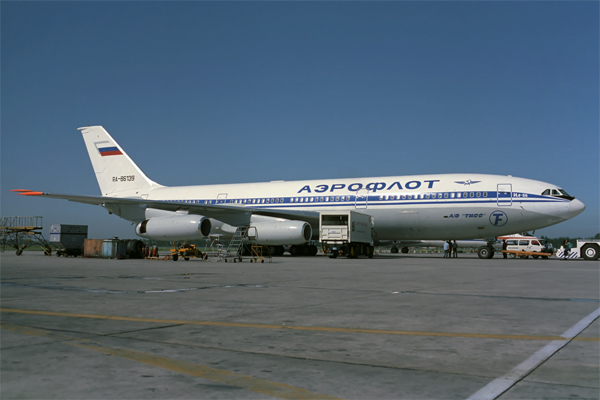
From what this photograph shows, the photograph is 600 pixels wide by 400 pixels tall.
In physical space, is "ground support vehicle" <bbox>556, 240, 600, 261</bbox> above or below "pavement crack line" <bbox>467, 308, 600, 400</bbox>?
above

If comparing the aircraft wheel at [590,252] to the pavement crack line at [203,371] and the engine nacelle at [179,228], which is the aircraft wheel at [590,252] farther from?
the pavement crack line at [203,371]

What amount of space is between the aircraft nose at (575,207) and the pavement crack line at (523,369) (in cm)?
2146

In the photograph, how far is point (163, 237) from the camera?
25.4 meters

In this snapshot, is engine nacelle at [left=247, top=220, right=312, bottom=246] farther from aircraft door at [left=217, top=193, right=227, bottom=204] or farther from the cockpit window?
the cockpit window

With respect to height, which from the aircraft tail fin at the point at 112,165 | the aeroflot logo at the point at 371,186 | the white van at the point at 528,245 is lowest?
the white van at the point at 528,245

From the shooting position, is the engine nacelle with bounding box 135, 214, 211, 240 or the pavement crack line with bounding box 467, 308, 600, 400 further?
the engine nacelle with bounding box 135, 214, 211, 240

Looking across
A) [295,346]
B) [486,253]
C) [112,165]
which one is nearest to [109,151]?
[112,165]

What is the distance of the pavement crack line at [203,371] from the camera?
314 cm

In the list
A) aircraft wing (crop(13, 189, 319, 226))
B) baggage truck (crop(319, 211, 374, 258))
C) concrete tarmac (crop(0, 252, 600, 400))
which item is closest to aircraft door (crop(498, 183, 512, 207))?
baggage truck (crop(319, 211, 374, 258))

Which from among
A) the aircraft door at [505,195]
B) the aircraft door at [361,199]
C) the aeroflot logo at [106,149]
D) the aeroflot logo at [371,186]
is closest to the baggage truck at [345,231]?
the aircraft door at [361,199]

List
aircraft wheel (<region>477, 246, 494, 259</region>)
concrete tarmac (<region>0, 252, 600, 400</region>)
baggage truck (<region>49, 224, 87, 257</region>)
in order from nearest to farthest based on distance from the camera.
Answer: concrete tarmac (<region>0, 252, 600, 400</region>), aircraft wheel (<region>477, 246, 494, 259</region>), baggage truck (<region>49, 224, 87, 257</region>)

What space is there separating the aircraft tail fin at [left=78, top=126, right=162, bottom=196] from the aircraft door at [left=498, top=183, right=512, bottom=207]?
79.0 feet

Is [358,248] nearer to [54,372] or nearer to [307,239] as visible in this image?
[307,239]

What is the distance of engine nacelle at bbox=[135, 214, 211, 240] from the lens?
79.6 ft
